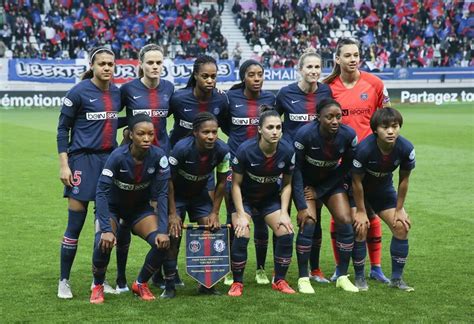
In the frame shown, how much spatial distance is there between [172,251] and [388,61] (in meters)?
34.4

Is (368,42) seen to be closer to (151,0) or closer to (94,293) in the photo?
(151,0)

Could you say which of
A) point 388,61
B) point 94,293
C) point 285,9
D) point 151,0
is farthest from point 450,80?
point 94,293

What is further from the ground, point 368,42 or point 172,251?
point 172,251

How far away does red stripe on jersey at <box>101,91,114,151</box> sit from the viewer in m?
7.62

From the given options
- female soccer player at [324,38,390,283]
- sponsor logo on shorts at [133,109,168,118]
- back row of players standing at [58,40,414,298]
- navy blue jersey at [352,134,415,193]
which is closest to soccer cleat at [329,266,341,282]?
female soccer player at [324,38,390,283]

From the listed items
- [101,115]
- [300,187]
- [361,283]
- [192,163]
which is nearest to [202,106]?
[192,163]

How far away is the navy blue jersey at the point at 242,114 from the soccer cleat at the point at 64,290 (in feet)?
6.49

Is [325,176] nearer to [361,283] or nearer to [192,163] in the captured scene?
[361,283]

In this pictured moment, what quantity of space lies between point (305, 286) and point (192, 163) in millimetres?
1505

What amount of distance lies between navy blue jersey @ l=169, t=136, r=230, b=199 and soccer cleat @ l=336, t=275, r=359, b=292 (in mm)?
1473

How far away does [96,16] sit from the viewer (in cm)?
3903

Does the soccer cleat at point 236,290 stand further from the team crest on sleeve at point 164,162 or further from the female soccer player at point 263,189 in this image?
the team crest on sleeve at point 164,162

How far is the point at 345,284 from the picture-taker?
772cm

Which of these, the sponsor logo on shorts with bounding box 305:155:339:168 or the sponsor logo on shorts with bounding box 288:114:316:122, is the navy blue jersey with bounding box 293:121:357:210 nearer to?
the sponsor logo on shorts with bounding box 305:155:339:168
